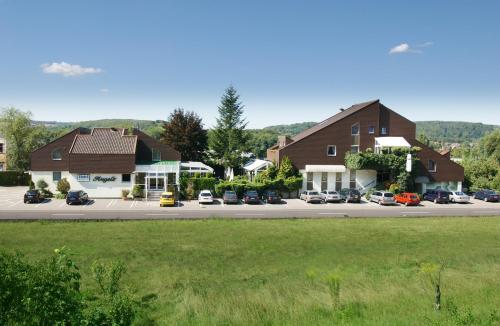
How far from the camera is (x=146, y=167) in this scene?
4394cm

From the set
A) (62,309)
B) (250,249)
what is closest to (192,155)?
(250,249)

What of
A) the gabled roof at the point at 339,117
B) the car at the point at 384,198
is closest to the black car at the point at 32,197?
the gabled roof at the point at 339,117

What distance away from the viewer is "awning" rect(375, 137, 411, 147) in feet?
151

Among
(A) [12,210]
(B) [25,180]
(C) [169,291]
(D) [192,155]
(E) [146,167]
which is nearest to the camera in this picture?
(C) [169,291]

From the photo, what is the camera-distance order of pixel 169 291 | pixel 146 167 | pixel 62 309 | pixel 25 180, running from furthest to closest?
pixel 25 180, pixel 146 167, pixel 169 291, pixel 62 309

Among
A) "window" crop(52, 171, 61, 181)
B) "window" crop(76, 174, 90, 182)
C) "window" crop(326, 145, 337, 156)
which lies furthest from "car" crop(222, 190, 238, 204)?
"window" crop(52, 171, 61, 181)

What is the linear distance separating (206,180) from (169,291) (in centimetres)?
2727

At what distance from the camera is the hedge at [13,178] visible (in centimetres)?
5206

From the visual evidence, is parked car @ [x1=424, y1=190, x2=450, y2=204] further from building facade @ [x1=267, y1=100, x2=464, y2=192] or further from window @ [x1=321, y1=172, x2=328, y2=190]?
window @ [x1=321, y1=172, x2=328, y2=190]

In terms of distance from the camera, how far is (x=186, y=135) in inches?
2259

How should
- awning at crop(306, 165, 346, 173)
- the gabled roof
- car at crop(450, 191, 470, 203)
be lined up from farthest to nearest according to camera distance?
1. the gabled roof
2. awning at crop(306, 165, 346, 173)
3. car at crop(450, 191, 470, 203)

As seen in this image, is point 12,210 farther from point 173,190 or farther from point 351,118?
point 351,118

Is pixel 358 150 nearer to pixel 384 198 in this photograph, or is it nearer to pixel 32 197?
pixel 384 198

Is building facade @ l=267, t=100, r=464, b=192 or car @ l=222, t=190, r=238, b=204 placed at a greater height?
building facade @ l=267, t=100, r=464, b=192
